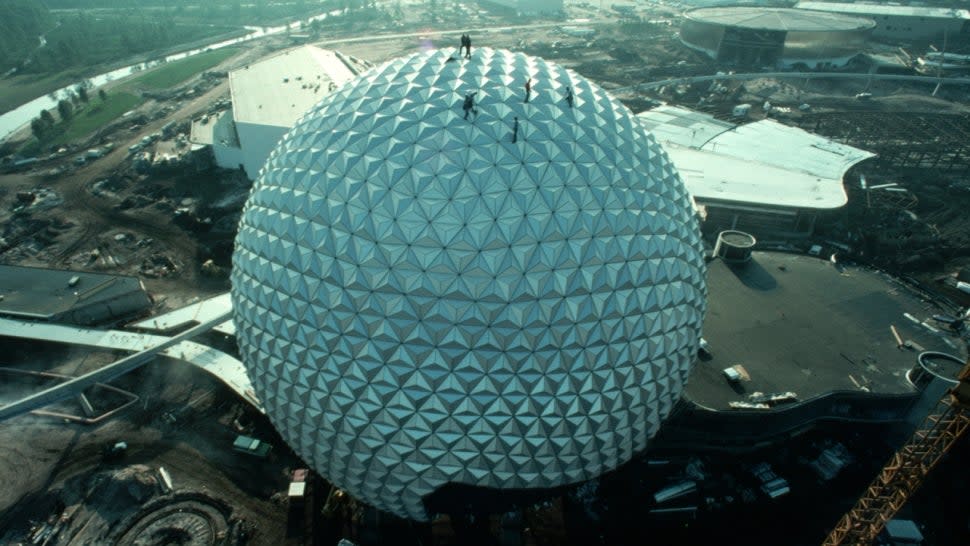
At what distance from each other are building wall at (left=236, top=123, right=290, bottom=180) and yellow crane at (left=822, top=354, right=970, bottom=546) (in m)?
49.9

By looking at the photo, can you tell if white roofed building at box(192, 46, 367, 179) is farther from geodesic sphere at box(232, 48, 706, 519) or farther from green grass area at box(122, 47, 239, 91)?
geodesic sphere at box(232, 48, 706, 519)

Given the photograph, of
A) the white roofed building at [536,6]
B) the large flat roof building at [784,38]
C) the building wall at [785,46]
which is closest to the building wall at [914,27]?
the large flat roof building at [784,38]

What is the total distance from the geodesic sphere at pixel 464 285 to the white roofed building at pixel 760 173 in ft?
91.3

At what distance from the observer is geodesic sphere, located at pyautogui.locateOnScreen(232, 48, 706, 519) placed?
615 inches

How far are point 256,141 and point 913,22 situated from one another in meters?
130

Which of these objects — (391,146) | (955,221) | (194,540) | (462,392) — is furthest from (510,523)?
(955,221)

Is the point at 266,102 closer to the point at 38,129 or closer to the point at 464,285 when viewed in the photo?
the point at 38,129

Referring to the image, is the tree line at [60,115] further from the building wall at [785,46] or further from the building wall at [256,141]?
the building wall at [785,46]

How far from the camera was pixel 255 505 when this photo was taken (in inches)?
914

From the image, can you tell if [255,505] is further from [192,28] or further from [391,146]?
[192,28]

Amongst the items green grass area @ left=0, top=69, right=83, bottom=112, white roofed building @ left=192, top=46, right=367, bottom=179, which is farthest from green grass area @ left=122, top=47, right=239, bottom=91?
white roofed building @ left=192, top=46, right=367, bottom=179

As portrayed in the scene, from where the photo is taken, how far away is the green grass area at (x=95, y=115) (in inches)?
2549

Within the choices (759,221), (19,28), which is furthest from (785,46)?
(19,28)

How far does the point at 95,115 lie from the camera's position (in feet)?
233
